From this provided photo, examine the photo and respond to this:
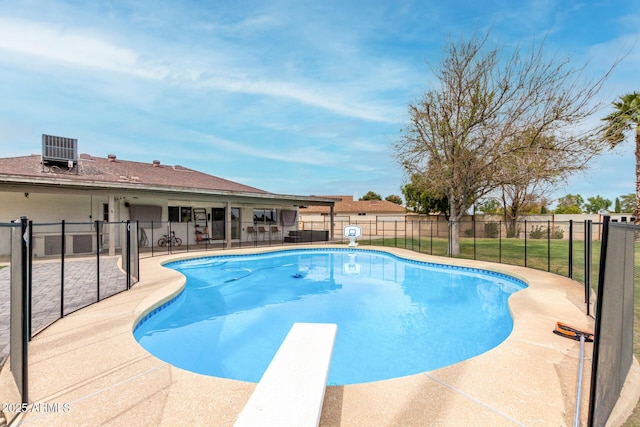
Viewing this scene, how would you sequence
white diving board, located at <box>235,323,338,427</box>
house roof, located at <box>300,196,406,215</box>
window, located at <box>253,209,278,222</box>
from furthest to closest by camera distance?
house roof, located at <box>300,196,406,215</box>
window, located at <box>253,209,278,222</box>
white diving board, located at <box>235,323,338,427</box>

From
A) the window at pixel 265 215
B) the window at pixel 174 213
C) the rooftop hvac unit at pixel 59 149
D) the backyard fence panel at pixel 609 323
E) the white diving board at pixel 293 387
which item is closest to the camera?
the white diving board at pixel 293 387

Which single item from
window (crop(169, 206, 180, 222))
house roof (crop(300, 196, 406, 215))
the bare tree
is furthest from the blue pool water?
house roof (crop(300, 196, 406, 215))

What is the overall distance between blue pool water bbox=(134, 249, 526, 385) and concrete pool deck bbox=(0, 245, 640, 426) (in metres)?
1.07

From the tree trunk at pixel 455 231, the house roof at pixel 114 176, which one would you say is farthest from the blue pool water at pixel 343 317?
the house roof at pixel 114 176

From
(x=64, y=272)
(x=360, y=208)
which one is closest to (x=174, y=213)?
(x=64, y=272)

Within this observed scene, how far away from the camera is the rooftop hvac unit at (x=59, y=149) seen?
12763 millimetres

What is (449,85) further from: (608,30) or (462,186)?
(608,30)

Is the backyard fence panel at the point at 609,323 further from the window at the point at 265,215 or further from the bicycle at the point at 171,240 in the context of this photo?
the window at the point at 265,215

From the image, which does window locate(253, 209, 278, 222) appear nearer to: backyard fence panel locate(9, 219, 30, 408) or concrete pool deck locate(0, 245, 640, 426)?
concrete pool deck locate(0, 245, 640, 426)

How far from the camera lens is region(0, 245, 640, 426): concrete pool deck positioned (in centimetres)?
237

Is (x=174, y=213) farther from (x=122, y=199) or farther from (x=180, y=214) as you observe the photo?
(x=122, y=199)

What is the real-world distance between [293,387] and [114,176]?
→ 1552cm

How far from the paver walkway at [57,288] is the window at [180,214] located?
223 inches

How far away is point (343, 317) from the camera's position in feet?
21.1
